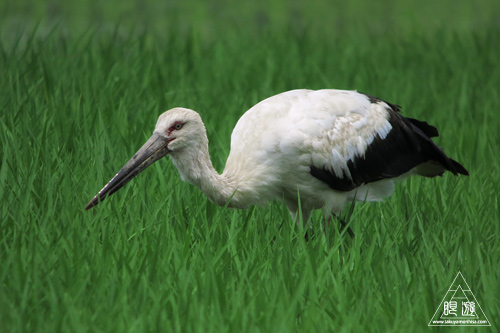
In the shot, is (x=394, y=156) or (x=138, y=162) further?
(x=394, y=156)

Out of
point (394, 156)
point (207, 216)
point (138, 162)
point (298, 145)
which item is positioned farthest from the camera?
point (394, 156)

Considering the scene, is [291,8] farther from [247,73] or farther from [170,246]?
[170,246]

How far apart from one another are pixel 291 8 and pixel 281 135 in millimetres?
9027

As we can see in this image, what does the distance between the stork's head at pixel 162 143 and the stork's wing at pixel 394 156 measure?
101 centimetres

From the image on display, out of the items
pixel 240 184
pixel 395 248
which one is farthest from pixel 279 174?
pixel 395 248

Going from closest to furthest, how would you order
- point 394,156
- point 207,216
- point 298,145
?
point 298,145, point 207,216, point 394,156

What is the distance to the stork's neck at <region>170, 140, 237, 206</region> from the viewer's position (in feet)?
14.6

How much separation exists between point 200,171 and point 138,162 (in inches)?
13.4

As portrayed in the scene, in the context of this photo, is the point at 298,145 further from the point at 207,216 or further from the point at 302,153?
the point at 207,216

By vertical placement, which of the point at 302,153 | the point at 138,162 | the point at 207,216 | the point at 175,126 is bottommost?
the point at 207,216

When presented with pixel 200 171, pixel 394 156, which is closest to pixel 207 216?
pixel 200 171

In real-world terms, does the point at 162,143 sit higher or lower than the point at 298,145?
higher

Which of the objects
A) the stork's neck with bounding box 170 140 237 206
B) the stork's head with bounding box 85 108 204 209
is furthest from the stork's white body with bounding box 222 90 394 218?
the stork's head with bounding box 85 108 204 209

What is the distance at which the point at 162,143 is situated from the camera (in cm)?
438
